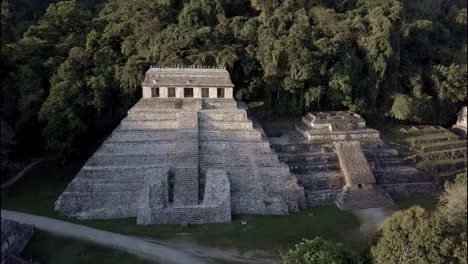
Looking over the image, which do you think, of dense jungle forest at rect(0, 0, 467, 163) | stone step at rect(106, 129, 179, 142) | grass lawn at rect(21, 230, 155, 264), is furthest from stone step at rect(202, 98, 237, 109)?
grass lawn at rect(21, 230, 155, 264)

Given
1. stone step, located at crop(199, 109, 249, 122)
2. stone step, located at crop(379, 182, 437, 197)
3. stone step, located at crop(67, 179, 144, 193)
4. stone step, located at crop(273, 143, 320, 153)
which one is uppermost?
stone step, located at crop(199, 109, 249, 122)

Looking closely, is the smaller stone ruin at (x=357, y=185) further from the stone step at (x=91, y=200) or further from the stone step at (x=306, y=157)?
the stone step at (x=91, y=200)

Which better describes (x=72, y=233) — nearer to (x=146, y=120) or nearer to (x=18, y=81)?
(x=146, y=120)

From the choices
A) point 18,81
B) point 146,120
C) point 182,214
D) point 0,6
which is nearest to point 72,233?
point 182,214

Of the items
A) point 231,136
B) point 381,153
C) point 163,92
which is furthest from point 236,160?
point 381,153

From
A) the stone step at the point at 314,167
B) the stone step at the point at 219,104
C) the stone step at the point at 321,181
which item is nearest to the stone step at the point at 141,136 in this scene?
the stone step at the point at 219,104

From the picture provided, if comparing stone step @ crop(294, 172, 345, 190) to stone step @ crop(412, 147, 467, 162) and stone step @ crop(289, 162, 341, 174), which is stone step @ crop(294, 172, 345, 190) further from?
stone step @ crop(412, 147, 467, 162)
